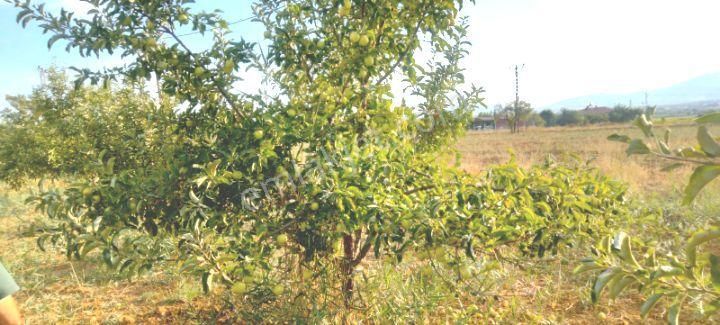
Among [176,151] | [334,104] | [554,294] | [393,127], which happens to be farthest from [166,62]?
[554,294]

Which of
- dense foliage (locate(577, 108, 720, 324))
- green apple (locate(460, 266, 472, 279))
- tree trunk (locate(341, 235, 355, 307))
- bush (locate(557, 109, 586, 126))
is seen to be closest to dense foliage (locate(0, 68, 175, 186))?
tree trunk (locate(341, 235, 355, 307))

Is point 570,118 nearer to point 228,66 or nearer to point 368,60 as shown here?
point 368,60

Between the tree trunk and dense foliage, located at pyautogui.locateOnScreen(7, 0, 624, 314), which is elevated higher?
dense foliage, located at pyautogui.locateOnScreen(7, 0, 624, 314)

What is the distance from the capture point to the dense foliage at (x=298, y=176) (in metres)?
1.84

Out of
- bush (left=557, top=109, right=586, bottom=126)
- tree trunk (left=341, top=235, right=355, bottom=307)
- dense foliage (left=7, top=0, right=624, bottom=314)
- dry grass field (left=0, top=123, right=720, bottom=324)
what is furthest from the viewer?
bush (left=557, top=109, right=586, bottom=126)

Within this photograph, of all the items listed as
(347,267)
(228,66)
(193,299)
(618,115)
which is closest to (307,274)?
(347,267)

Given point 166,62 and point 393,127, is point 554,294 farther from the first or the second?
point 166,62

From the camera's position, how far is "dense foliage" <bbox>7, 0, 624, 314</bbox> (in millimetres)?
1842

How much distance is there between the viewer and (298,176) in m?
2.04

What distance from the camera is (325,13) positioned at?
247 centimetres

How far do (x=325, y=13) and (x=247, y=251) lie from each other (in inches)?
58.0

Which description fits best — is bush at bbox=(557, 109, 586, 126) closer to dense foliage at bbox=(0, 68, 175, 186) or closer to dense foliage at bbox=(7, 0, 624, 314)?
dense foliage at bbox=(0, 68, 175, 186)

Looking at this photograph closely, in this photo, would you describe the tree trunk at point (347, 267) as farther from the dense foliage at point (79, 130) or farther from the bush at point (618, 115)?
the bush at point (618, 115)

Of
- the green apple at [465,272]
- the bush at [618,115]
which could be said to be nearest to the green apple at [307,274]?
the green apple at [465,272]
